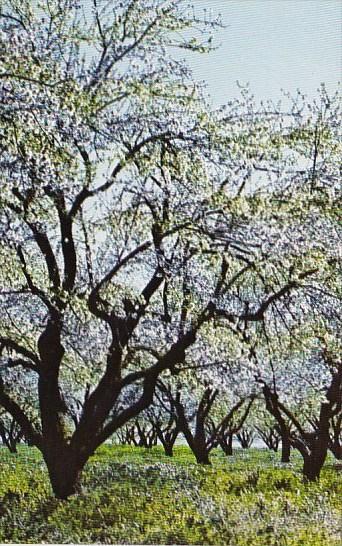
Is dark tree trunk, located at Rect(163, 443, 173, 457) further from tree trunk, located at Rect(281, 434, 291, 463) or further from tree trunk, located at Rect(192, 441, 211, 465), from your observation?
tree trunk, located at Rect(281, 434, 291, 463)

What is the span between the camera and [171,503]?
129 inches

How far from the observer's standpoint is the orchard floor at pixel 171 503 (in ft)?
10.6

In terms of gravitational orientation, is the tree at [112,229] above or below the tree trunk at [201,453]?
above

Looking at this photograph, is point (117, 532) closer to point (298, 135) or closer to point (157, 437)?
point (157, 437)

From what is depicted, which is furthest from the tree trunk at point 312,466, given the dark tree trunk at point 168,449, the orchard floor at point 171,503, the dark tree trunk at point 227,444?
the dark tree trunk at point 168,449

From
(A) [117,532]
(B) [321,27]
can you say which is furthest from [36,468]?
(B) [321,27]

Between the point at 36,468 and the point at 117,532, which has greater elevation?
the point at 36,468

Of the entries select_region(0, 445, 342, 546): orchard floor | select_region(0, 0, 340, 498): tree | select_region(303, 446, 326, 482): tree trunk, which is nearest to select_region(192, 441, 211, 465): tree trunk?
select_region(0, 445, 342, 546): orchard floor

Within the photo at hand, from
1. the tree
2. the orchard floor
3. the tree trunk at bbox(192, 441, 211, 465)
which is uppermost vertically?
the tree

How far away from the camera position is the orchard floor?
3.23 m

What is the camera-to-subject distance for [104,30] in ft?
11.5

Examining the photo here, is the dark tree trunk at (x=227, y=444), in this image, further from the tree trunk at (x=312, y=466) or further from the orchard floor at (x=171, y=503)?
the tree trunk at (x=312, y=466)

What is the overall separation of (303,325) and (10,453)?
1.38 m

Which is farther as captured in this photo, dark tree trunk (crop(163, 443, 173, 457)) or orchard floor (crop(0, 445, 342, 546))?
dark tree trunk (crop(163, 443, 173, 457))
